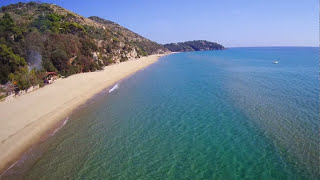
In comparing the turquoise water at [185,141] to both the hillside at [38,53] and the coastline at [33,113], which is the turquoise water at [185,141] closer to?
the coastline at [33,113]

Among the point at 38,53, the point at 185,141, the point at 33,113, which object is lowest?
the point at 185,141

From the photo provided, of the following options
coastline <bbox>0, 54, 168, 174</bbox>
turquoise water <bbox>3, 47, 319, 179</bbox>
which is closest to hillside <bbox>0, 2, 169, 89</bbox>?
coastline <bbox>0, 54, 168, 174</bbox>

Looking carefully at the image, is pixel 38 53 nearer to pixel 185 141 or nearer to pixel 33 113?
pixel 33 113

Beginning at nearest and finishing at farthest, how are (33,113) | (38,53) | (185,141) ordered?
1. (185,141)
2. (33,113)
3. (38,53)

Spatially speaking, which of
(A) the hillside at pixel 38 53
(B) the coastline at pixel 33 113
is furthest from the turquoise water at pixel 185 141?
(A) the hillside at pixel 38 53

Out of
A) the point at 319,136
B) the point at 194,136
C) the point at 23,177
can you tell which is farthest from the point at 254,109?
the point at 23,177

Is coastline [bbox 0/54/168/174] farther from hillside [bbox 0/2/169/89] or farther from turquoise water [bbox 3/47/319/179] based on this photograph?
hillside [bbox 0/2/169/89]

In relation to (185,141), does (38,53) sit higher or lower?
higher

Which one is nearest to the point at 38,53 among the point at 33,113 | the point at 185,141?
the point at 33,113

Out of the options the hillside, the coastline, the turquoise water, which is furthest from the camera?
the hillside

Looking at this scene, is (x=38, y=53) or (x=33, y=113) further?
(x=38, y=53)
